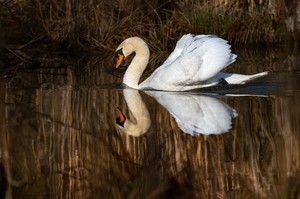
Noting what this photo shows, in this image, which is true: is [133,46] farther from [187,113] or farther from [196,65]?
[187,113]

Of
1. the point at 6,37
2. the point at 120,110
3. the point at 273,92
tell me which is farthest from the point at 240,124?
the point at 6,37

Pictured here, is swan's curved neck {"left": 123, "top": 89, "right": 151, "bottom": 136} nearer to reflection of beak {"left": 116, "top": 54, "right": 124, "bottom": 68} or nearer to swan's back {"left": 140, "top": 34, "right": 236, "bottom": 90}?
swan's back {"left": 140, "top": 34, "right": 236, "bottom": 90}

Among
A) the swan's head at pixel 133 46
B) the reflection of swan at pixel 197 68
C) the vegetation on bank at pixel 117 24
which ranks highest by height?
the vegetation on bank at pixel 117 24

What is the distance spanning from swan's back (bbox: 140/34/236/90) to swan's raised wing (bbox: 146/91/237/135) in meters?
0.16

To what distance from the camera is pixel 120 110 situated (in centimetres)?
813

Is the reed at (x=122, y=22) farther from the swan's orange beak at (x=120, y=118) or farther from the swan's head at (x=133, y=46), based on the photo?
the swan's orange beak at (x=120, y=118)

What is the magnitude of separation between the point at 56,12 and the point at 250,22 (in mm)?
3947

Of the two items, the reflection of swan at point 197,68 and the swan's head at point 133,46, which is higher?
the swan's head at point 133,46

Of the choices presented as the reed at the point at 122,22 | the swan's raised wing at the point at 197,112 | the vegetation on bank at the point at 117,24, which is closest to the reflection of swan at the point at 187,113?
the swan's raised wing at the point at 197,112

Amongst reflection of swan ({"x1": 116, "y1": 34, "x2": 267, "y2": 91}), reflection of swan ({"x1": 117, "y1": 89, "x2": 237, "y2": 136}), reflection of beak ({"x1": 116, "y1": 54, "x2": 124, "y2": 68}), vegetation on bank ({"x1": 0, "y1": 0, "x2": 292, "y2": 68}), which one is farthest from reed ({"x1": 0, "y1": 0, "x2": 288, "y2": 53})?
reflection of swan ({"x1": 117, "y1": 89, "x2": 237, "y2": 136})

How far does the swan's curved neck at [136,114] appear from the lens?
274 inches

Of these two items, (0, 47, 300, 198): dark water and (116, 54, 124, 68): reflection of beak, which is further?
(116, 54, 124, 68): reflection of beak

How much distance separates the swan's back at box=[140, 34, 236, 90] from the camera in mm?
9008

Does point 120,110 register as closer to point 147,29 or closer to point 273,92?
point 273,92
